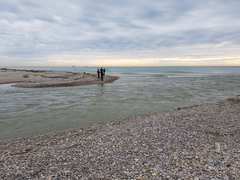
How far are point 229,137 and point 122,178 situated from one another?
4825 mm

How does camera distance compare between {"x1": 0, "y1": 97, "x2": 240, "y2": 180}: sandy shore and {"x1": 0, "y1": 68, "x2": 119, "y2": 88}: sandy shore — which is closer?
{"x1": 0, "y1": 97, "x2": 240, "y2": 180}: sandy shore

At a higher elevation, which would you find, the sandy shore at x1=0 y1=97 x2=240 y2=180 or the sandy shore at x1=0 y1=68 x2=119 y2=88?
the sandy shore at x1=0 y1=68 x2=119 y2=88

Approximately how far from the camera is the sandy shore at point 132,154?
17.3 ft

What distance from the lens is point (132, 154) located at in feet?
20.9

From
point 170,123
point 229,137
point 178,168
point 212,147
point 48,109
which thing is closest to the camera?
point 178,168

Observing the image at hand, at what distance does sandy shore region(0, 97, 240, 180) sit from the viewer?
526 cm

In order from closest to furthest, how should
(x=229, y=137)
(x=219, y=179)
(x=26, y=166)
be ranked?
(x=219, y=179), (x=26, y=166), (x=229, y=137)

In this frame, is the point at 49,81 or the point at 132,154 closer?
the point at 132,154

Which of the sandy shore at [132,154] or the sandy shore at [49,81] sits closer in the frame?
the sandy shore at [132,154]

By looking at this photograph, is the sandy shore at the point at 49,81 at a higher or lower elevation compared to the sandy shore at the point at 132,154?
higher

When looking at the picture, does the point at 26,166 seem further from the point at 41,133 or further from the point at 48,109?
the point at 48,109

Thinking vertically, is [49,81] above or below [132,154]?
above

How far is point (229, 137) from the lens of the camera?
7.92 meters

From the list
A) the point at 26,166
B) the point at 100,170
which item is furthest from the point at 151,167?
the point at 26,166
